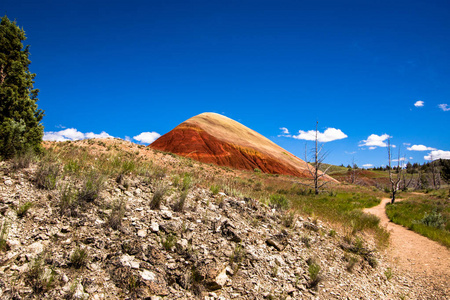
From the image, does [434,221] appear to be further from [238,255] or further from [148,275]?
[148,275]

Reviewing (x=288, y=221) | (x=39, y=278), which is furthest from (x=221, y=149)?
(x=39, y=278)

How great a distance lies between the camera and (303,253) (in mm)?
6977

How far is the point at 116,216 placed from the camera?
5371 mm

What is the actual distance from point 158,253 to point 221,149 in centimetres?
5753

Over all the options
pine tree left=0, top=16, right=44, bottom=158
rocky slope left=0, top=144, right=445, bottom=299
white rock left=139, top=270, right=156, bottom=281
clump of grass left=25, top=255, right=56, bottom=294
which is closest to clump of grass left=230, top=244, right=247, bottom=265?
rocky slope left=0, top=144, right=445, bottom=299

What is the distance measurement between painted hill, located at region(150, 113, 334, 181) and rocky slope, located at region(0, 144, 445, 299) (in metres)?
48.5

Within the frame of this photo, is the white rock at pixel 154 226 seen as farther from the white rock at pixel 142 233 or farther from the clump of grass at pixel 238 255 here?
the clump of grass at pixel 238 255

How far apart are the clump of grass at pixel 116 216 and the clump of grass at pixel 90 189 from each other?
2.08 feet

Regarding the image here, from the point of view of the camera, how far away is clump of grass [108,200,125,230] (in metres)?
5.24

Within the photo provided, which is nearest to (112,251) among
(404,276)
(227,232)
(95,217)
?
(95,217)

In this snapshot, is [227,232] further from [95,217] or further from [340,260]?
[340,260]

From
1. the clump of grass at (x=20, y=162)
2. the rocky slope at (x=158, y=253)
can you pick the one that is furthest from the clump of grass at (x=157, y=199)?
the clump of grass at (x=20, y=162)

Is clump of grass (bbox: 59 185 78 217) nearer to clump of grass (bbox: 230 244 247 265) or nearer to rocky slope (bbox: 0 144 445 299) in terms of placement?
rocky slope (bbox: 0 144 445 299)

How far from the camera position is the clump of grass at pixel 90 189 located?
19.0 ft
